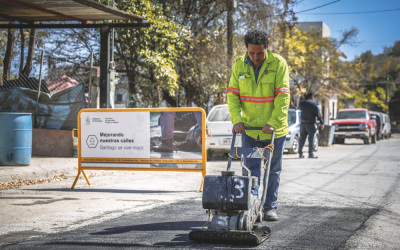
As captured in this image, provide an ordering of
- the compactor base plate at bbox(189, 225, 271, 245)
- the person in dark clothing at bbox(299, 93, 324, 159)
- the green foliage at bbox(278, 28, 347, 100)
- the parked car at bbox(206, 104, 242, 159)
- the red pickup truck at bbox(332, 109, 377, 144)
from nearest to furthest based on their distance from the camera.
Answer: the compactor base plate at bbox(189, 225, 271, 245)
the parked car at bbox(206, 104, 242, 159)
the person in dark clothing at bbox(299, 93, 324, 159)
the red pickup truck at bbox(332, 109, 377, 144)
the green foliage at bbox(278, 28, 347, 100)

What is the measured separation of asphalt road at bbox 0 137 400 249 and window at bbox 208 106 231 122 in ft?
15.2

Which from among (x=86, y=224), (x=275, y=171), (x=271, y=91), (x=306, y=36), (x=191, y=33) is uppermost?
A: (x=306, y=36)

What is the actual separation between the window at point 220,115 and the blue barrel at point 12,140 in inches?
218

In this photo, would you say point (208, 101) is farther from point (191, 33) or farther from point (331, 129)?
point (331, 129)

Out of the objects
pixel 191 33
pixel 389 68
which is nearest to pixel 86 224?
pixel 191 33

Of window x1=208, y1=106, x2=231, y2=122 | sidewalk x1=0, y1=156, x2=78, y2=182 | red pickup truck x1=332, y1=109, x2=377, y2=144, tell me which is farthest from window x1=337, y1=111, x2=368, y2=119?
sidewalk x1=0, y1=156, x2=78, y2=182

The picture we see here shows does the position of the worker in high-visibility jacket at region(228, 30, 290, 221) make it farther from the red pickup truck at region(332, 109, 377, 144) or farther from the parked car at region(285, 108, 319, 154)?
the red pickup truck at region(332, 109, 377, 144)

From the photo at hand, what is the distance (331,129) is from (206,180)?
60.6 feet

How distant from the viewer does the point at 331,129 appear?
68.9 ft

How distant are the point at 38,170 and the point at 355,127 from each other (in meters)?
18.6

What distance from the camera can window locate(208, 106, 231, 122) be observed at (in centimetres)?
1266

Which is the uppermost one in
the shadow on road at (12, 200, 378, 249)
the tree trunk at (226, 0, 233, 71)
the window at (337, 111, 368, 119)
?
→ the tree trunk at (226, 0, 233, 71)

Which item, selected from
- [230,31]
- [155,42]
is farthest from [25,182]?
[230,31]

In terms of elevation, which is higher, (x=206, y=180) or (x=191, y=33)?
(x=191, y=33)
